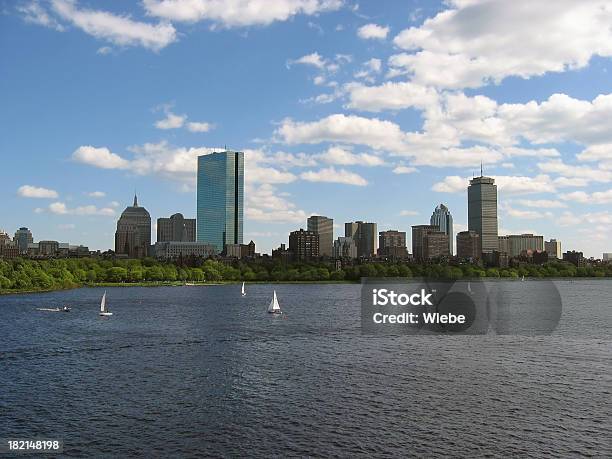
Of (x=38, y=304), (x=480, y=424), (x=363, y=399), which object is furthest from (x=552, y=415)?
(x=38, y=304)

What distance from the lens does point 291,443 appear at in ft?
173

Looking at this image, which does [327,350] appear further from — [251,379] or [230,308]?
[230,308]

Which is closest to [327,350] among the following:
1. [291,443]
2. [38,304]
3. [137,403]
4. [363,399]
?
[363,399]

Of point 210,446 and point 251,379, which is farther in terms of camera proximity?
point 251,379

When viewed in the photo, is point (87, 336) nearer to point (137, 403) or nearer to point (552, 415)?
point (137, 403)

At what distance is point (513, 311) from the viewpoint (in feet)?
598

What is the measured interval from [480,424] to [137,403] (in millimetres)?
35728

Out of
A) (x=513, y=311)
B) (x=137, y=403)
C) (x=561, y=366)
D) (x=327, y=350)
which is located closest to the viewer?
(x=137, y=403)

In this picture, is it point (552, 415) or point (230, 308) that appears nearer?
point (552, 415)

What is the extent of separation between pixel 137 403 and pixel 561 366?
5923cm

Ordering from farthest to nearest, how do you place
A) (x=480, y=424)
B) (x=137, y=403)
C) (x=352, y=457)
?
(x=137, y=403), (x=480, y=424), (x=352, y=457)

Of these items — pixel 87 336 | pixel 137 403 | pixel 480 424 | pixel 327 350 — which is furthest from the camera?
pixel 87 336

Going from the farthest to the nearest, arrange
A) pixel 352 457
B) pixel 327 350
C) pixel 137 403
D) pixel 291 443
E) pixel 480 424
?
pixel 327 350 < pixel 137 403 < pixel 480 424 < pixel 291 443 < pixel 352 457

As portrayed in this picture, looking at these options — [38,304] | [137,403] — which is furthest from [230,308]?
[137,403]
